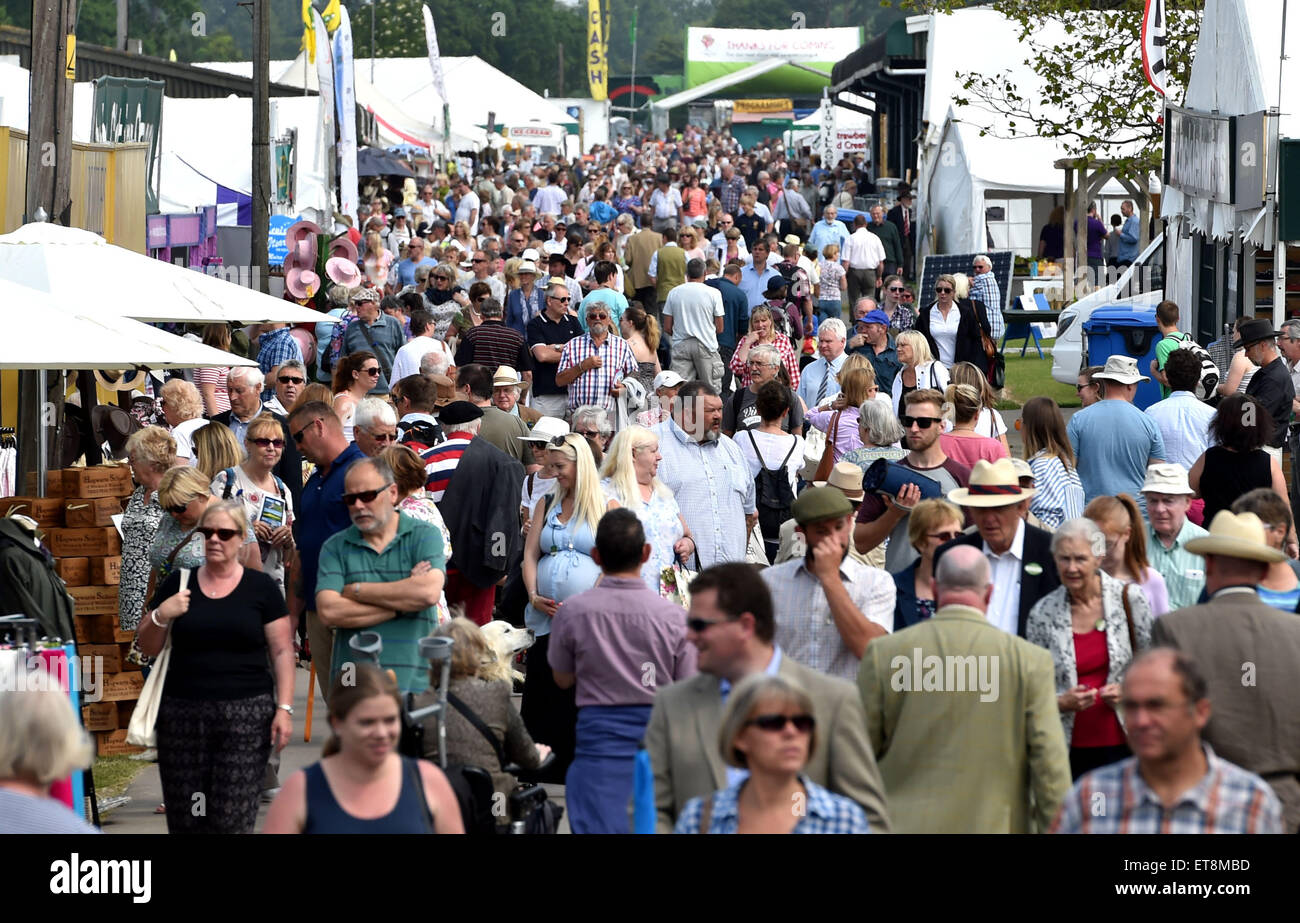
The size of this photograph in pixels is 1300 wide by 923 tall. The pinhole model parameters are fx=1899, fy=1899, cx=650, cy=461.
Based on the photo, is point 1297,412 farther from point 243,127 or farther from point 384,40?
point 384,40

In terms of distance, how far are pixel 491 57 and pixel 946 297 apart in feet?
357

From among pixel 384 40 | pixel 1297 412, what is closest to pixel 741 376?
pixel 1297 412

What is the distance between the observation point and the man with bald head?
528 cm

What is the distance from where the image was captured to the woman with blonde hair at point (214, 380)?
12.9 meters

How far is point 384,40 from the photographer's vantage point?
9938 cm

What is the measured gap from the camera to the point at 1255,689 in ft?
18.5

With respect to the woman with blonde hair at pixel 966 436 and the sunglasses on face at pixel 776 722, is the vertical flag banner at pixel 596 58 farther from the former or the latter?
the sunglasses on face at pixel 776 722

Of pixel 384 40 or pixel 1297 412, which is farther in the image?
pixel 384 40

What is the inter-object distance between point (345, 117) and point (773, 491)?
17892mm

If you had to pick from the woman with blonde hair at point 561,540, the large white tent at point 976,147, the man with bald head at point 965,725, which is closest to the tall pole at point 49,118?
the woman with blonde hair at point 561,540

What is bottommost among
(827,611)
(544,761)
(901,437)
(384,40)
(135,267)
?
(544,761)

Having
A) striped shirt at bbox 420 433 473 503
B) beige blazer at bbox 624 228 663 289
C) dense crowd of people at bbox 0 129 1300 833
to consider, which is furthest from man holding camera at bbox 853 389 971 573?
beige blazer at bbox 624 228 663 289

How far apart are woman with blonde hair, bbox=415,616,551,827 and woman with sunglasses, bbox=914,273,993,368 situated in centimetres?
1049

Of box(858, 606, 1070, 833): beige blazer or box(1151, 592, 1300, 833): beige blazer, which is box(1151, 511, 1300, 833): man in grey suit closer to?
box(1151, 592, 1300, 833): beige blazer
